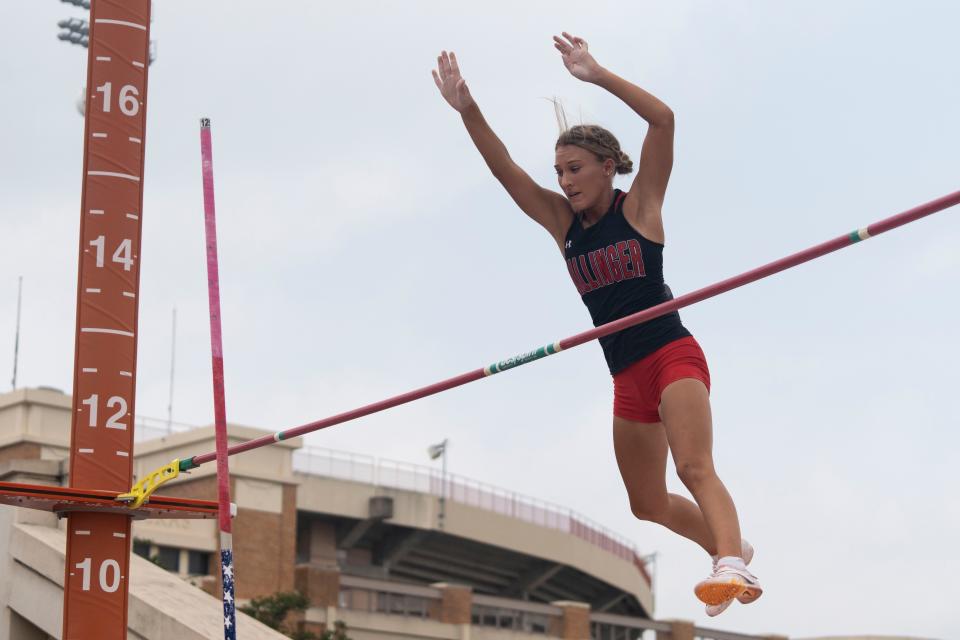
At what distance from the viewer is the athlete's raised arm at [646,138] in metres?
6.58

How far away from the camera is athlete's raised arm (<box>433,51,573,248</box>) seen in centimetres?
717

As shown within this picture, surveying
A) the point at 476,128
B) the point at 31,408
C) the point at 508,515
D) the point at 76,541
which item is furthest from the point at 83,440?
the point at 508,515

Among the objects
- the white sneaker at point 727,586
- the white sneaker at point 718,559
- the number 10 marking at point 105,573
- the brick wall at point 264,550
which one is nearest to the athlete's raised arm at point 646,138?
the white sneaker at point 718,559

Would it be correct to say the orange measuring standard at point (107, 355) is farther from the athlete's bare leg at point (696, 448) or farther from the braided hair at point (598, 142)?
the athlete's bare leg at point (696, 448)

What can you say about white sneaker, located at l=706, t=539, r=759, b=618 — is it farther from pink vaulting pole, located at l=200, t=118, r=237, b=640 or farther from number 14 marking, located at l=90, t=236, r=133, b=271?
number 14 marking, located at l=90, t=236, r=133, b=271

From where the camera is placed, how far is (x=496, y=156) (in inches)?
292

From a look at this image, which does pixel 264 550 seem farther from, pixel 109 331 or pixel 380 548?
pixel 109 331

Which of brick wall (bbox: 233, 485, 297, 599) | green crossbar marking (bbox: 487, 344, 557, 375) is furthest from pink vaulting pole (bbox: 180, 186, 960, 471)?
brick wall (bbox: 233, 485, 297, 599)

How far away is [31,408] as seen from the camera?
34750 mm

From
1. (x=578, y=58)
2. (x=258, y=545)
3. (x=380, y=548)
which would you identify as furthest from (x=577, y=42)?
(x=380, y=548)

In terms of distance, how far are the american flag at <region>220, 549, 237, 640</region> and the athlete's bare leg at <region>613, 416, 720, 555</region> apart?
190cm

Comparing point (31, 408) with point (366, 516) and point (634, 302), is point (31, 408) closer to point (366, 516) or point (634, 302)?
point (366, 516)

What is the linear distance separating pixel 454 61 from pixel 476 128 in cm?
40

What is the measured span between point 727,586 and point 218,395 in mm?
2774
